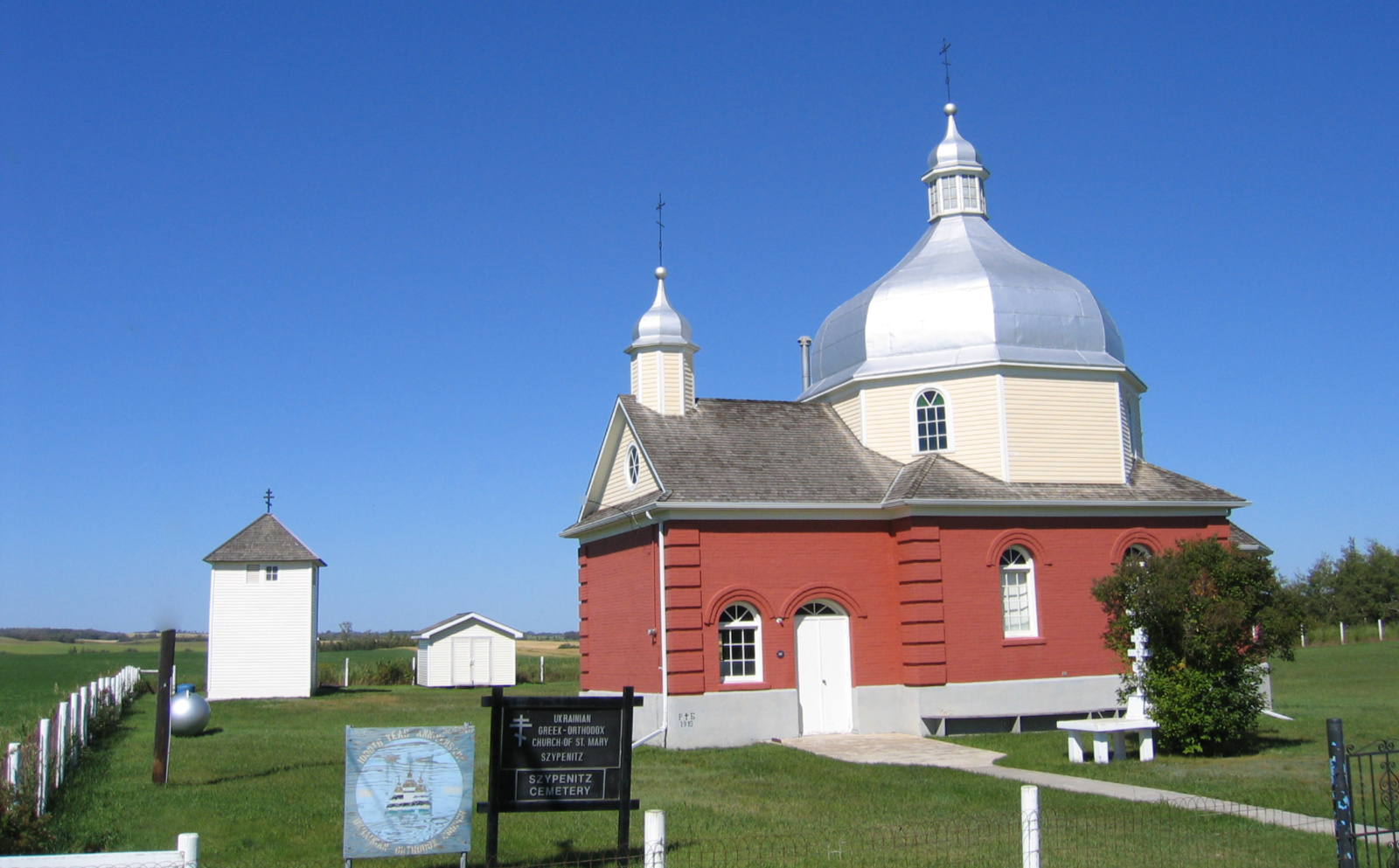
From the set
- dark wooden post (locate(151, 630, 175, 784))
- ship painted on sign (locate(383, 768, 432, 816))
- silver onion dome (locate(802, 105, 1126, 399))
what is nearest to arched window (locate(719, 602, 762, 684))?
silver onion dome (locate(802, 105, 1126, 399))

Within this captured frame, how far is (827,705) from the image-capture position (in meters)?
22.3

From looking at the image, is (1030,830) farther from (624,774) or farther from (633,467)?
(633,467)

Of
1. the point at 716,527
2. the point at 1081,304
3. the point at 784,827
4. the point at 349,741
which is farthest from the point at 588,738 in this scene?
the point at 1081,304

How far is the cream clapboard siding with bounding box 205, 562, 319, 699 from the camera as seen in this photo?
3819cm

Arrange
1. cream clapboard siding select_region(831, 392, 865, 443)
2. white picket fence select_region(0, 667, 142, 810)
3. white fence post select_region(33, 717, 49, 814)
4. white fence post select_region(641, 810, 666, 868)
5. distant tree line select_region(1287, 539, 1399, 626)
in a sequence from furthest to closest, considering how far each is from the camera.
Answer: distant tree line select_region(1287, 539, 1399, 626) < cream clapboard siding select_region(831, 392, 865, 443) < white fence post select_region(33, 717, 49, 814) < white picket fence select_region(0, 667, 142, 810) < white fence post select_region(641, 810, 666, 868)

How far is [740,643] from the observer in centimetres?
2202

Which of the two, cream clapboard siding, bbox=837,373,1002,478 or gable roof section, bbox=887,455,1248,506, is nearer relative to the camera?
gable roof section, bbox=887,455,1248,506

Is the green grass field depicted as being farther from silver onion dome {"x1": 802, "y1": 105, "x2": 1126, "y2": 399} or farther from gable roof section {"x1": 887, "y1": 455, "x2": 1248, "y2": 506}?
silver onion dome {"x1": 802, "y1": 105, "x2": 1126, "y2": 399}

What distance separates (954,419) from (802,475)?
341cm

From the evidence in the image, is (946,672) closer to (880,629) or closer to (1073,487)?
(880,629)

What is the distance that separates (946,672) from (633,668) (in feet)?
19.6

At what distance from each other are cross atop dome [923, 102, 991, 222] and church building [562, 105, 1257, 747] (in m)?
2.03

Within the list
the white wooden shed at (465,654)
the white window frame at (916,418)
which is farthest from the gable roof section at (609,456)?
the white wooden shed at (465,654)

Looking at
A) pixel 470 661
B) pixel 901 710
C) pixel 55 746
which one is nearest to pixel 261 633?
pixel 470 661
